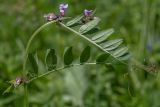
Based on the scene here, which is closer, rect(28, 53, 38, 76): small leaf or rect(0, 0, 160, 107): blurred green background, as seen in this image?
rect(28, 53, 38, 76): small leaf

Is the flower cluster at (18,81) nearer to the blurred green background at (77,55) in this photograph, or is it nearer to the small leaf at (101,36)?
the blurred green background at (77,55)

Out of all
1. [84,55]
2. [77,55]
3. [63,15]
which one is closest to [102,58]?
[84,55]

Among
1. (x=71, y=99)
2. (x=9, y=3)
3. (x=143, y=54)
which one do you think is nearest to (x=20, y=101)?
(x=71, y=99)

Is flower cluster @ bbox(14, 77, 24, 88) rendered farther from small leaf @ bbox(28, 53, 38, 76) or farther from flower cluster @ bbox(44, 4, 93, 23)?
flower cluster @ bbox(44, 4, 93, 23)

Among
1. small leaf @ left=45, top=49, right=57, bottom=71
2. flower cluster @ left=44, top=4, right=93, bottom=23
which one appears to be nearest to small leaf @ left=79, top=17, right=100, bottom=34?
flower cluster @ left=44, top=4, right=93, bottom=23

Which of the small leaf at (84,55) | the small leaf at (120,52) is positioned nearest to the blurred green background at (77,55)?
the small leaf at (120,52)

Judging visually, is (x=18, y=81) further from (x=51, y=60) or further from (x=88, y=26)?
(x=88, y=26)
